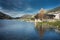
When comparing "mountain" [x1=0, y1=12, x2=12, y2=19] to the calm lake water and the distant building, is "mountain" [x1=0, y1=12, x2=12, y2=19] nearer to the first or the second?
the calm lake water

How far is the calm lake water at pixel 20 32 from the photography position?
510 centimetres

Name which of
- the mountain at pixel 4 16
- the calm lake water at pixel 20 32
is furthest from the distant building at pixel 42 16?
the mountain at pixel 4 16

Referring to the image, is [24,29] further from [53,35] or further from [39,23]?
[53,35]

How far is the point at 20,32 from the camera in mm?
5398

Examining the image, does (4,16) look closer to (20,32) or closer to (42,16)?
(20,32)

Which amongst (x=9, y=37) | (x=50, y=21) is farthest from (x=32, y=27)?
(x=9, y=37)

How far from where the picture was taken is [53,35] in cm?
525

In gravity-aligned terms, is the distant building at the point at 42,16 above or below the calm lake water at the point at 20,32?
above

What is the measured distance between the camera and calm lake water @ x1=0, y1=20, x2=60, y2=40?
510 cm

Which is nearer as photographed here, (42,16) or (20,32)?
(20,32)

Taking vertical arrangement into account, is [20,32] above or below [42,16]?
below

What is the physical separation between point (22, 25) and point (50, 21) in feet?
3.58

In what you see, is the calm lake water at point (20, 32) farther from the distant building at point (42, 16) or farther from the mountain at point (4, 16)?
the distant building at point (42, 16)

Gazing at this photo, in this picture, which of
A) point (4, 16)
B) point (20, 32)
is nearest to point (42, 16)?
point (20, 32)
